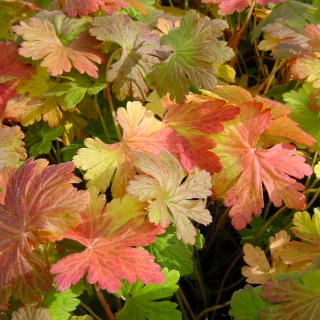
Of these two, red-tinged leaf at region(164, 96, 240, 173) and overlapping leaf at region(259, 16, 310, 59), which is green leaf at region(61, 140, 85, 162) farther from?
overlapping leaf at region(259, 16, 310, 59)

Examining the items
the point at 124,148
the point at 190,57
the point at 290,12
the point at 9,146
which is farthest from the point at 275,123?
the point at 9,146

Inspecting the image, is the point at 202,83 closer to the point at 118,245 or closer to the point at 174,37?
the point at 174,37

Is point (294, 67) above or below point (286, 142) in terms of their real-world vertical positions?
above

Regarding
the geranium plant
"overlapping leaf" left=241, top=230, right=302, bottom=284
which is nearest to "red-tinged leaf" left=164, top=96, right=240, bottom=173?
the geranium plant

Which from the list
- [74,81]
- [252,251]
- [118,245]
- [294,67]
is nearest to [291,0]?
[294,67]

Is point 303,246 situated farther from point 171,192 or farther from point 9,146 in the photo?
point 9,146
